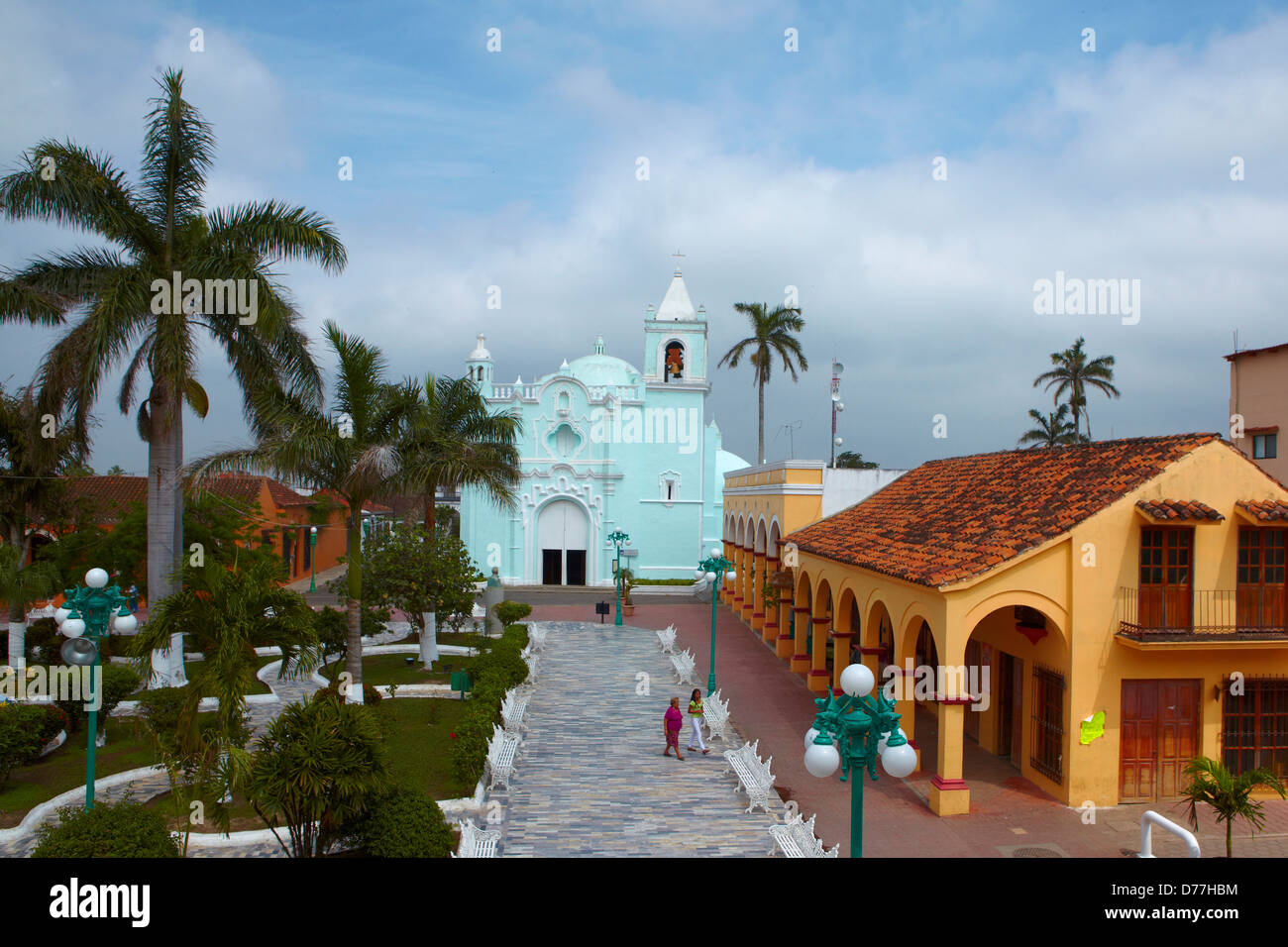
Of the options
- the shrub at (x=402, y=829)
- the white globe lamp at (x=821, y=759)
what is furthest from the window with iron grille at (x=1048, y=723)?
the shrub at (x=402, y=829)

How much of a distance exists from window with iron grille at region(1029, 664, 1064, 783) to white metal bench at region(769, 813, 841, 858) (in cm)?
426

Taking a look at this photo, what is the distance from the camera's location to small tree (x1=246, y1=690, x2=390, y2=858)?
8.28 metres

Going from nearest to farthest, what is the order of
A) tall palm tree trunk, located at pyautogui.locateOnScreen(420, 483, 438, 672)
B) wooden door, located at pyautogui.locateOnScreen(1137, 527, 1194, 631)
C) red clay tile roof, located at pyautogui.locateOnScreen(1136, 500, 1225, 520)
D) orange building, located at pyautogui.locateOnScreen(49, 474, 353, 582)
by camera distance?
red clay tile roof, located at pyautogui.locateOnScreen(1136, 500, 1225, 520) → wooden door, located at pyautogui.locateOnScreen(1137, 527, 1194, 631) → tall palm tree trunk, located at pyautogui.locateOnScreen(420, 483, 438, 672) → orange building, located at pyautogui.locateOnScreen(49, 474, 353, 582)

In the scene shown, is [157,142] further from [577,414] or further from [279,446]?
[577,414]

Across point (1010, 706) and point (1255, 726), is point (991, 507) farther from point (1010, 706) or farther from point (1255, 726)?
point (1255, 726)

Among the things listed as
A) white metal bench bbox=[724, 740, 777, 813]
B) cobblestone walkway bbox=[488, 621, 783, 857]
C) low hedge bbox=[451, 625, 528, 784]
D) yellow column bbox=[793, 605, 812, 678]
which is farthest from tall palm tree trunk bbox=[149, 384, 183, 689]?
yellow column bbox=[793, 605, 812, 678]

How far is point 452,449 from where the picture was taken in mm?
18953

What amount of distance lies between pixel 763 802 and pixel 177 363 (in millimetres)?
13261

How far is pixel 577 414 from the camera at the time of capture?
4294 cm

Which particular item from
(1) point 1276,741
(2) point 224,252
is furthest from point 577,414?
(1) point 1276,741

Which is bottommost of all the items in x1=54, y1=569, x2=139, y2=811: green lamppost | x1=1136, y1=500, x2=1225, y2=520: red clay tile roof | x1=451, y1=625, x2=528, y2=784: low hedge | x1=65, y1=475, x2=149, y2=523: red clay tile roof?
x1=451, y1=625, x2=528, y2=784: low hedge

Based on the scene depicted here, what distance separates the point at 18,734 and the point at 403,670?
988 centimetres

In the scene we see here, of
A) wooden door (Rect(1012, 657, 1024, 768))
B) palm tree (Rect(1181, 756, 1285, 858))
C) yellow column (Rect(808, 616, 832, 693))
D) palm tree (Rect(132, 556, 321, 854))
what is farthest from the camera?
yellow column (Rect(808, 616, 832, 693))

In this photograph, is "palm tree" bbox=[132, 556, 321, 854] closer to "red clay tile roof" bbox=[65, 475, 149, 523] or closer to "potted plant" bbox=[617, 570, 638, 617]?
"potted plant" bbox=[617, 570, 638, 617]
